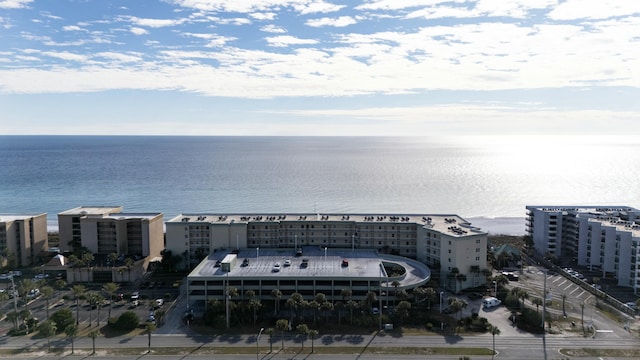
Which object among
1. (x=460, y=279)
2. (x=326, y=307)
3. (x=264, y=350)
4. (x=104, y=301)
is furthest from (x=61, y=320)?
(x=460, y=279)

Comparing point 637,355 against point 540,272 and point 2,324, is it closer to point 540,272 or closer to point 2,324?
point 540,272

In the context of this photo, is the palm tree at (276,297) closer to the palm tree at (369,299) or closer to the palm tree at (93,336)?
the palm tree at (369,299)

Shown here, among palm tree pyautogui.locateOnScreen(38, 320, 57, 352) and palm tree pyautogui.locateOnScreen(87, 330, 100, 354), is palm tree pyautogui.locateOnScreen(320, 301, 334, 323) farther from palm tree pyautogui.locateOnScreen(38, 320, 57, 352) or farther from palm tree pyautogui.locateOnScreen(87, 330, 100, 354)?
palm tree pyautogui.locateOnScreen(38, 320, 57, 352)

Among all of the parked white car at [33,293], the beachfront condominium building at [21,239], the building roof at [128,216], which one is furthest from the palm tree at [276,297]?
the beachfront condominium building at [21,239]

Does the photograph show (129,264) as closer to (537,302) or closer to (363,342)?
(363,342)

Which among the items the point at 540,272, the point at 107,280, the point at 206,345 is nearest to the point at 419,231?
the point at 540,272
